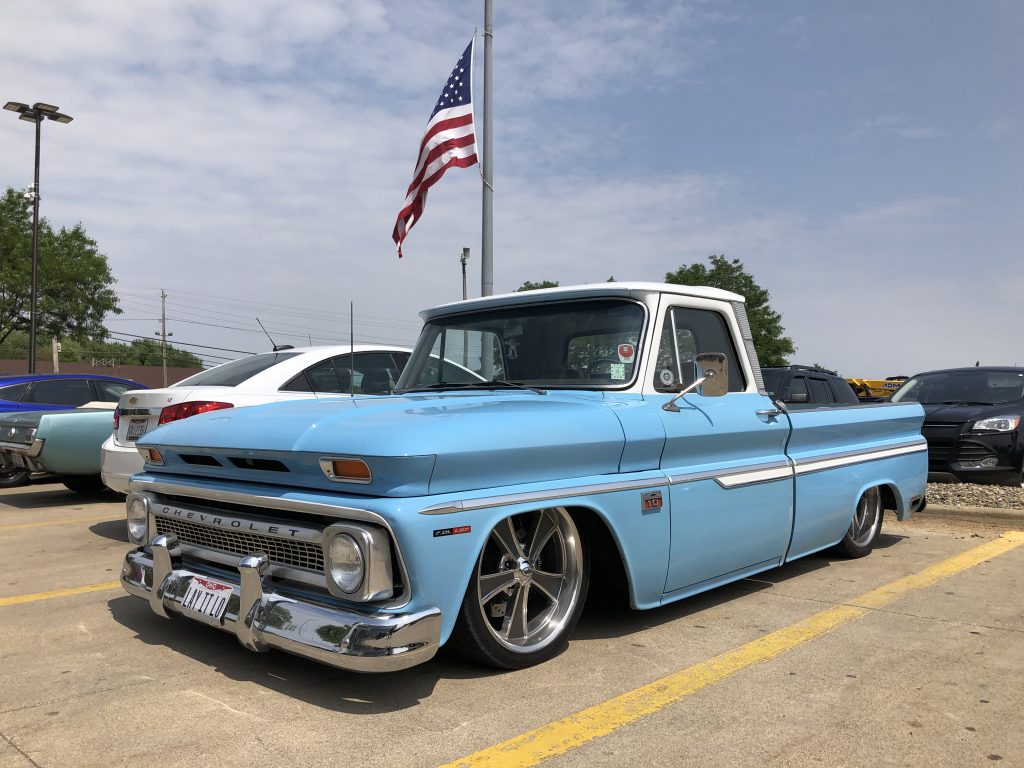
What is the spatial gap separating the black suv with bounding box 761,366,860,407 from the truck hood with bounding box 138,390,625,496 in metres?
6.37

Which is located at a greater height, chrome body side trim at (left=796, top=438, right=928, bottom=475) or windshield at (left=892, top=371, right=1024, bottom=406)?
windshield at (left=892, top=371, right=1024, bottom=406)

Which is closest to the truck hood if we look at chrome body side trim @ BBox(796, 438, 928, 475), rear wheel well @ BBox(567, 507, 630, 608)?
rear wheel well @ BBox(567, 507, 630, 608)

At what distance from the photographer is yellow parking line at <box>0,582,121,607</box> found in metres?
4.59

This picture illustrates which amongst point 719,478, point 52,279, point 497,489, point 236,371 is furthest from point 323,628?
point 52,279

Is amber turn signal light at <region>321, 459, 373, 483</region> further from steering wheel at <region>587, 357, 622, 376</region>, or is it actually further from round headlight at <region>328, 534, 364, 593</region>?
steering wheel at <region>587, 357, 622, 376</region>

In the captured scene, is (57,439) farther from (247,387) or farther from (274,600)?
(274,600)

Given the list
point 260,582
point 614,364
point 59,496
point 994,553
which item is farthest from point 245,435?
point 59,496

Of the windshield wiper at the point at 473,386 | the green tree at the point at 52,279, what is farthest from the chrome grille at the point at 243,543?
the green tree at the point at 52,279

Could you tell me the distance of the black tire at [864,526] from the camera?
5.88 metres

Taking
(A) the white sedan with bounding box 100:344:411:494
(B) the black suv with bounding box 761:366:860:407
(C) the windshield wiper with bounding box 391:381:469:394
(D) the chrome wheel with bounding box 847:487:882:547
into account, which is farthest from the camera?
(B) the black suv with bounding box 761:366:860:407

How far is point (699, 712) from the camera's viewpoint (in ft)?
10.1

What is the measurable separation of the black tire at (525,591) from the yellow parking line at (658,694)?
0.45 metres

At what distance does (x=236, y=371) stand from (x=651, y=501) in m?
4.27

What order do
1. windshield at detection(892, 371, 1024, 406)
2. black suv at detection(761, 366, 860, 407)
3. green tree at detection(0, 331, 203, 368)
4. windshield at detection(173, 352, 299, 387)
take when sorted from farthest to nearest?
1. green tree at detection(0, 331, 203, 368)
2. windshield at detection(892, 371, 1024, 406)
3. black suv at detection(761, 366, 860, 407)
4. windshield at detection(173, 352, 299, 387)
